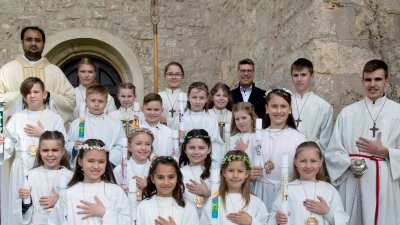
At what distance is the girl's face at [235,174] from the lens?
4020mm

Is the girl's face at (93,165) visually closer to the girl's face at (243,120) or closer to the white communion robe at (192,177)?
the white communion robe at (192,177)

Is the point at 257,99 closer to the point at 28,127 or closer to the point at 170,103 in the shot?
the point at 170,103

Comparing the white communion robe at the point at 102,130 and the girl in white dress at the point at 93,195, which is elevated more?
the white communion robe at the point at 102,130

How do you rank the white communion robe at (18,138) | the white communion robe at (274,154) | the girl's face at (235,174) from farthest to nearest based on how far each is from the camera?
1. the white communion robe at (18,138)
2. the white communion robe at (274,154)
3. the girl's face at (235,174)

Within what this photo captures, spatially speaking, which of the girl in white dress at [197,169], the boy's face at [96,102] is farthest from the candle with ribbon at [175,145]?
the boy's face at [96,102]

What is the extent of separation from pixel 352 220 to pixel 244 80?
2206 mm

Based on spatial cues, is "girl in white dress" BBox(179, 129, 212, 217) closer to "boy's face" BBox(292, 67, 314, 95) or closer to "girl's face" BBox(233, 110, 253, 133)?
"girl's face" BBox(233, 110, 253, 133)

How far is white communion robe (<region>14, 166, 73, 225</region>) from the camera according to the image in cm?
429

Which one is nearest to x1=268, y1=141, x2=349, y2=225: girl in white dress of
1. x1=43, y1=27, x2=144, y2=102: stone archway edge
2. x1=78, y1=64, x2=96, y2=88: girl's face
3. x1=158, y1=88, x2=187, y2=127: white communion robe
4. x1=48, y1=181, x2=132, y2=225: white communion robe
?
x1=48, y1=181, x2=132, y2=225: white communion robe

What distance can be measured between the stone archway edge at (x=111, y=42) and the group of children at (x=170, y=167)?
3777 mm

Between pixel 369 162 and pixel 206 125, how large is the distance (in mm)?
1713

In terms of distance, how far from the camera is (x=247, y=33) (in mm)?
7645

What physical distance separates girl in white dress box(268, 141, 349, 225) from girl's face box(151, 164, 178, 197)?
81 cm

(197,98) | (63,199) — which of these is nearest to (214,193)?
(63,199)
